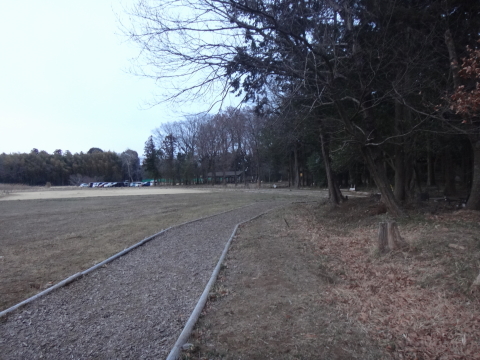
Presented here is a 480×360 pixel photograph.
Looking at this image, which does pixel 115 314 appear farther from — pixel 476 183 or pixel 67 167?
pixel 67 167

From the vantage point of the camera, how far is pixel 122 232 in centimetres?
1158

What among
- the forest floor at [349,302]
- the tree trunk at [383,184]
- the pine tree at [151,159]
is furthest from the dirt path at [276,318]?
the pine tree at [151,159]

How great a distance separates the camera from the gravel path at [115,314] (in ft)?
→ 11.6

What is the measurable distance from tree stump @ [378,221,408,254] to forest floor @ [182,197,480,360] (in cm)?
17

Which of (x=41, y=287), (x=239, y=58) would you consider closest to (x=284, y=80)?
(x=239, y=58)

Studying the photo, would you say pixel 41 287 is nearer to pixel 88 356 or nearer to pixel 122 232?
pixel 88 356

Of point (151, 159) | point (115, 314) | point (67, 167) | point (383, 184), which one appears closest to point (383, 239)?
point (383, 184)

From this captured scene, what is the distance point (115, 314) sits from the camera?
4410 mm

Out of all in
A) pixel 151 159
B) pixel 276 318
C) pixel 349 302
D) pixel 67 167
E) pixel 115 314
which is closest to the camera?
pixel 276 318

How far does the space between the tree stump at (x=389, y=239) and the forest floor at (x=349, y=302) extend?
0.17 m

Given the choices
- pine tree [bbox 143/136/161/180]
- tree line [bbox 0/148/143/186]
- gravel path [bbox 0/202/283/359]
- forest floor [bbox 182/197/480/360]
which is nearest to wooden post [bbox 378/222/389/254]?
forest floor [bbox 182/197/480/360]

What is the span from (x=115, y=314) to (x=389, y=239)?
17.2 ft

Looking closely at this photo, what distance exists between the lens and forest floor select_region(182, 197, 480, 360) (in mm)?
3371

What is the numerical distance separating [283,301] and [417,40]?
9.33 meters
